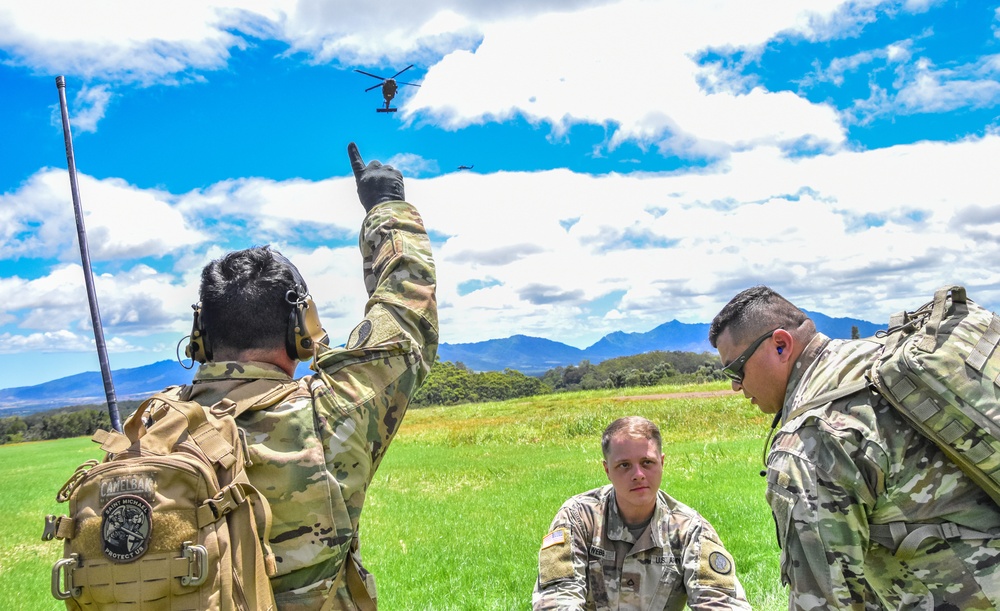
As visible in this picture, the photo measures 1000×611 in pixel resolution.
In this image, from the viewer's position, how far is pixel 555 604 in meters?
4.49

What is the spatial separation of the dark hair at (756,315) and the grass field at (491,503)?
383 centimetres

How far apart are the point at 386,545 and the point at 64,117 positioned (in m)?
7.91

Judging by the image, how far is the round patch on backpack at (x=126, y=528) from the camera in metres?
2.15

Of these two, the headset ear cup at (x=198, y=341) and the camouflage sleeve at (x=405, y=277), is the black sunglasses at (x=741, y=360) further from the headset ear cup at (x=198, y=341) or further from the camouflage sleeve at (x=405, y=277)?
the headset ear cup at (x=198, y=341)

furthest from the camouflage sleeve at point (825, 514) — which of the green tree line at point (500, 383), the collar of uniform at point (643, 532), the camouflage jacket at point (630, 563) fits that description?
the green tree line at point (500, 383)

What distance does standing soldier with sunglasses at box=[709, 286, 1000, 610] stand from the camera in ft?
9.32

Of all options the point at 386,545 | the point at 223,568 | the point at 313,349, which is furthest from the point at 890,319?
the point at 386,545

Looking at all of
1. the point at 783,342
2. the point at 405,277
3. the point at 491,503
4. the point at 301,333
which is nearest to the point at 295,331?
the point at 301,333

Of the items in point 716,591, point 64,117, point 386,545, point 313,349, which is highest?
point 64,117

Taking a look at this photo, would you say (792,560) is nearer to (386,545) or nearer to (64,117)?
(64,117)

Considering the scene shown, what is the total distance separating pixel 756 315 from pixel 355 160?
2.08 metres

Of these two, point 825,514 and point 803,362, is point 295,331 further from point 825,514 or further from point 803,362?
point 803,362

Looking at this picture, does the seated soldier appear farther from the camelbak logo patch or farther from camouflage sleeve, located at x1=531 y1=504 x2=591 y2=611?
the camelbak logo patch

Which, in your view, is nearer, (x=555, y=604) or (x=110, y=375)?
(x=110, y=375)
